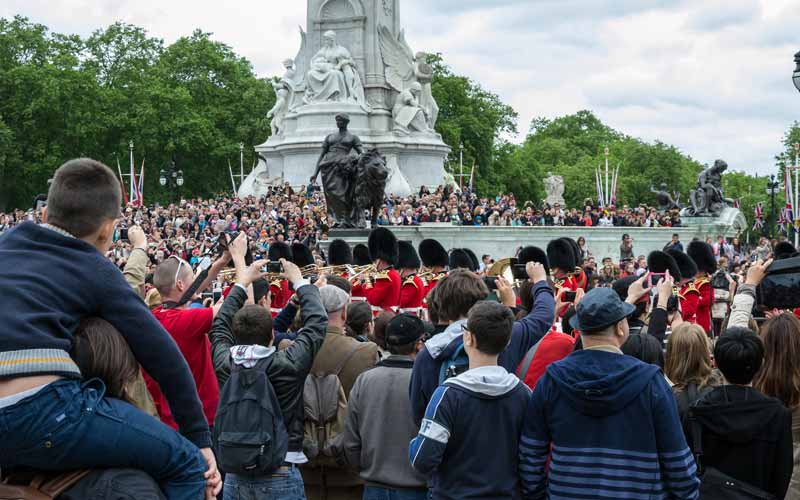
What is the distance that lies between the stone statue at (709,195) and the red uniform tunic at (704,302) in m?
25.9

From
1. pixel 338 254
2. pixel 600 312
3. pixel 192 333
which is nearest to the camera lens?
pixel 600 312

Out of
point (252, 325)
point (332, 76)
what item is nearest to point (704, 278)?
point (252, 325)

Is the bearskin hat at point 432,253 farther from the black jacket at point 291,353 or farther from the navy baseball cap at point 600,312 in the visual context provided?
the navy baseball cap at point 600,312

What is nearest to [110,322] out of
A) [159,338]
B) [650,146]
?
[159,338]

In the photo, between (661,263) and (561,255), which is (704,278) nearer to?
(661,263)

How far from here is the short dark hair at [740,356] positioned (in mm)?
4977

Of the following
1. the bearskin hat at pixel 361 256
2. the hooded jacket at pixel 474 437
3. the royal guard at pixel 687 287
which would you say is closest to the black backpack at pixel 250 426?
the hooded jacket at pixel 474 437

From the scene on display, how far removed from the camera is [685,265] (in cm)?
1128

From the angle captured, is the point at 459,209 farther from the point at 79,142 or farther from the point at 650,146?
the point at 650,146

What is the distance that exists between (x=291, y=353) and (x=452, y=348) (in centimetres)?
87

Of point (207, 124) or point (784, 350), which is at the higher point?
point (207, 124)

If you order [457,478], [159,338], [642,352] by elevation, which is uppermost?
[159,338]

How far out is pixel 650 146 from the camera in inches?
3851

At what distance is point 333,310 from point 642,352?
6.17 feet
